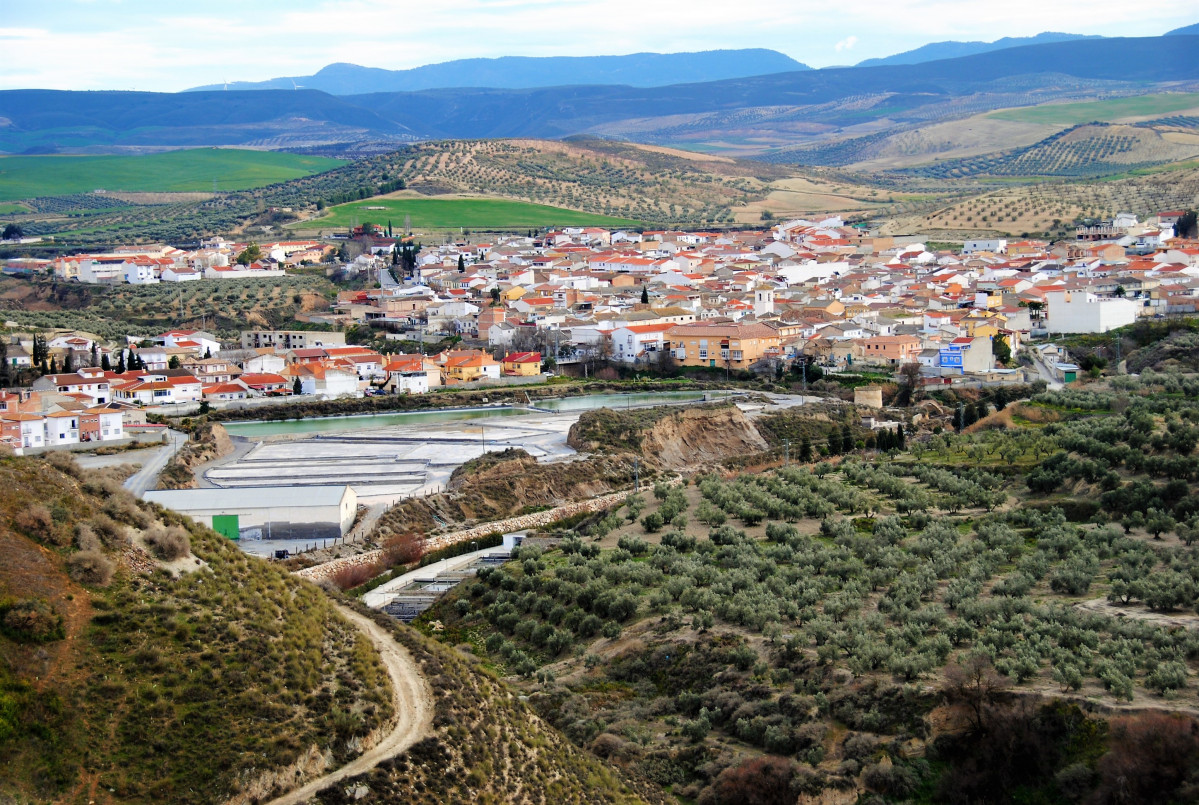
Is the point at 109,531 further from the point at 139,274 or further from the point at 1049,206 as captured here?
the point at 1049,206

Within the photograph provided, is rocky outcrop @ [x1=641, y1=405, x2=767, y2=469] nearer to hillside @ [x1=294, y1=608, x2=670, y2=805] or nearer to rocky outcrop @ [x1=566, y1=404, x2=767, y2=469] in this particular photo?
rocky outcrop @ [x1=566, y1=404, x2=767, y2=469]

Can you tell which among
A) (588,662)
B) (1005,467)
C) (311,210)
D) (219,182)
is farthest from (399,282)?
(219,182)

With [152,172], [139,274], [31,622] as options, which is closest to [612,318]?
[139,274]

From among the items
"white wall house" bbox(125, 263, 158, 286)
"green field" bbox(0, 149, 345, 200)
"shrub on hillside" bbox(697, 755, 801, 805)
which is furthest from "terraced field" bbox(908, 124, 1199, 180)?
"shrub on hillside" bbox(697, 755, 801, 805)

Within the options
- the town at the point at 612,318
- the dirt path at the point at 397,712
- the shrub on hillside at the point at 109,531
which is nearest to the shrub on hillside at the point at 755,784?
the dirt path at the point at 397,712

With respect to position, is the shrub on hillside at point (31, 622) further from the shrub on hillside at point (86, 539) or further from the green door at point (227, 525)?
the green door at point (227, 525)

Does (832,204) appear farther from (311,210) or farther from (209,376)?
(209,376)
